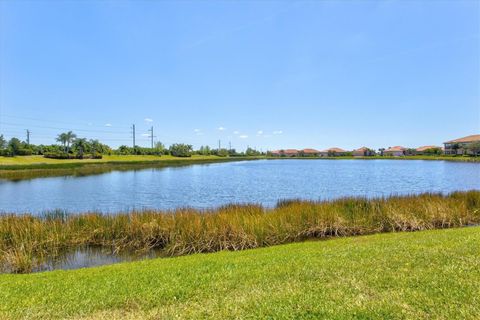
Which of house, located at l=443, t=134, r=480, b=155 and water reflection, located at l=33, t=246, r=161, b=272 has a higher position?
house, located at l=443, t=134, r=480, b=155

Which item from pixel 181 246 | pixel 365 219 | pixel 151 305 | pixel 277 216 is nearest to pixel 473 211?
pixel 365 219

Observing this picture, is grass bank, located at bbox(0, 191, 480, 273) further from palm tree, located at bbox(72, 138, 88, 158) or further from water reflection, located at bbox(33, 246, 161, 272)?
palm tree, located at bbox(72, 138, 88, 158)

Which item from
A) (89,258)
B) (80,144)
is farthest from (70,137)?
(89,258)

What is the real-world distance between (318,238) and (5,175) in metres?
49.2

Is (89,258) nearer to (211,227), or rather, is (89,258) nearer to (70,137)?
(211,227)

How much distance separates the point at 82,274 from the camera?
689 cm

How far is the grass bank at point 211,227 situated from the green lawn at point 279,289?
3715 mm

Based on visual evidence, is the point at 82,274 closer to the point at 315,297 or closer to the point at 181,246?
the point at 181,246

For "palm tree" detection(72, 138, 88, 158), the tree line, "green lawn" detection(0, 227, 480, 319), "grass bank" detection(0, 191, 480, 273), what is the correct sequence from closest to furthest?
"green lawn" detection(0, 227, 480, 319) < "grass bank" detection(0, 191, 480, 273) < the tree line < "palm tree" detection(72, 138, 88, 158)

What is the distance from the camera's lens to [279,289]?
488 cm

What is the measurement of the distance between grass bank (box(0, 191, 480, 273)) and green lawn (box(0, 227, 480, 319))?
3.72 m

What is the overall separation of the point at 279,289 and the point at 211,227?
20.5ft

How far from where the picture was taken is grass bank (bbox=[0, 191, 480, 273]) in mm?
10523

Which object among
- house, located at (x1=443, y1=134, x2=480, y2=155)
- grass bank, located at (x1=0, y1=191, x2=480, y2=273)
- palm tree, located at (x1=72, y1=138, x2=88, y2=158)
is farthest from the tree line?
house, located at (x1=443, y1=134, x2=480, y2=155)
